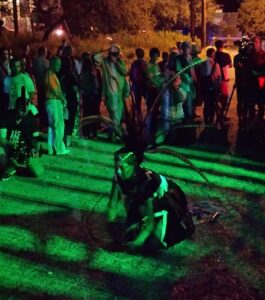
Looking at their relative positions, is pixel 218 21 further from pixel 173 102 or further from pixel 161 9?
pixel 173 102

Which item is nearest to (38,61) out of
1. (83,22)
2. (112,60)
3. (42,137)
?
(42,137)

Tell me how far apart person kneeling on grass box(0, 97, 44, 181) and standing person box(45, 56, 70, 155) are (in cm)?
66

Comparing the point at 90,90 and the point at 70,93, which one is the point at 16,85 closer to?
the point at 70,93

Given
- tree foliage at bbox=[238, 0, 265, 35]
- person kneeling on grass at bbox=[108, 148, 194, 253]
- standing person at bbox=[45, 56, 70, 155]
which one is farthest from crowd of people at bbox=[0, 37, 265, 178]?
tree foliage at bbox=[238, 0, 265, 35]

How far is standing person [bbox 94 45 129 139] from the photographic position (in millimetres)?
9242

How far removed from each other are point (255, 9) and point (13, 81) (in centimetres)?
2780

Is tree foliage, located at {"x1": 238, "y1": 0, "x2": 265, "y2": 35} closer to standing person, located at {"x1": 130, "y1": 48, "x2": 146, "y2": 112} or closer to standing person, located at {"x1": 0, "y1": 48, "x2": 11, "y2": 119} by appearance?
standing person, located at {"x1": 130, "y1": 48, "x2": 146, "y2": 112}

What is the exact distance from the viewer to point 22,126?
7820 millimetres

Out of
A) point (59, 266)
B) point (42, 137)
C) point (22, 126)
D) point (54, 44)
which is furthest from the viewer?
point (54, 44)

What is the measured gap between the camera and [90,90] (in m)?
10.1

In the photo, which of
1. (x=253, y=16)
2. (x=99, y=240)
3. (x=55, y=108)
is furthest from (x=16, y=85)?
(x=253, y=16)

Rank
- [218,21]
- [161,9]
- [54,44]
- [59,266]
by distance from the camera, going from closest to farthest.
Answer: [59,266] → [54,44] → [161,9] → [218,21]

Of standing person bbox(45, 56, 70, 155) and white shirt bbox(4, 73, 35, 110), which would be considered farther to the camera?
white shirt bbox(4, 73, 35, 110)

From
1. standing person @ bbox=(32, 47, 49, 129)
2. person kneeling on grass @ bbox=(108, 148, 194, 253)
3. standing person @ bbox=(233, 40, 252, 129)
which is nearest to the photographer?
person kneeling on grass @ bbox=(108, 148, 194, 253)
